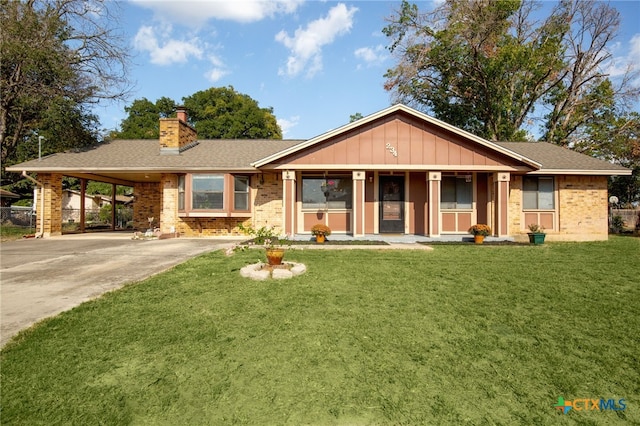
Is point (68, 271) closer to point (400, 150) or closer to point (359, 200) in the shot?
point (359, 200)

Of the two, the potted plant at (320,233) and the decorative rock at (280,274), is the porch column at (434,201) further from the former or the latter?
the decorative rock at (280,274)

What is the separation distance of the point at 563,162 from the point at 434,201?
6.23m

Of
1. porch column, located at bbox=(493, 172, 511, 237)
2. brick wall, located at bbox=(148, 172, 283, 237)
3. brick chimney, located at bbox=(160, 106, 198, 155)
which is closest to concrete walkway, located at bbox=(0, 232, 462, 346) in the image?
brick wall, located at bbox=(148, 172, 283, 237)

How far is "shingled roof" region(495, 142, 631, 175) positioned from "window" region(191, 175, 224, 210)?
12.4 meters

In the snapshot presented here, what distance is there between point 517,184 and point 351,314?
39.2 feet

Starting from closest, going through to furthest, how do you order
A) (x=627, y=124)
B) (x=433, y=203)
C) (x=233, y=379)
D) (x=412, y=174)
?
(x=233, y=379), (x=433, y=203), (x=412, y=174), (x=627, y=124)

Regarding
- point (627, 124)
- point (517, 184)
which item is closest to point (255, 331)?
point (517, 184)

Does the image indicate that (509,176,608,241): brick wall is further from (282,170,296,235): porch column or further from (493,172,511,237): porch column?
(282,170,296,235): porch column

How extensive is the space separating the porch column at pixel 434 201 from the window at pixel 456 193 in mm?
1130

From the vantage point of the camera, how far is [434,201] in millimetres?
12297

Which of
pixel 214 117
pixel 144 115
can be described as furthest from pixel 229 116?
pixel 144 115

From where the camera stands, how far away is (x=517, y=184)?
13.4m

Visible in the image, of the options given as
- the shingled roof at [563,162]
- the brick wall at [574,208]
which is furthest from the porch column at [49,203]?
the shingled roof at [563,162]

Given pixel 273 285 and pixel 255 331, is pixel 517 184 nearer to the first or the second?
pixel 273 285
